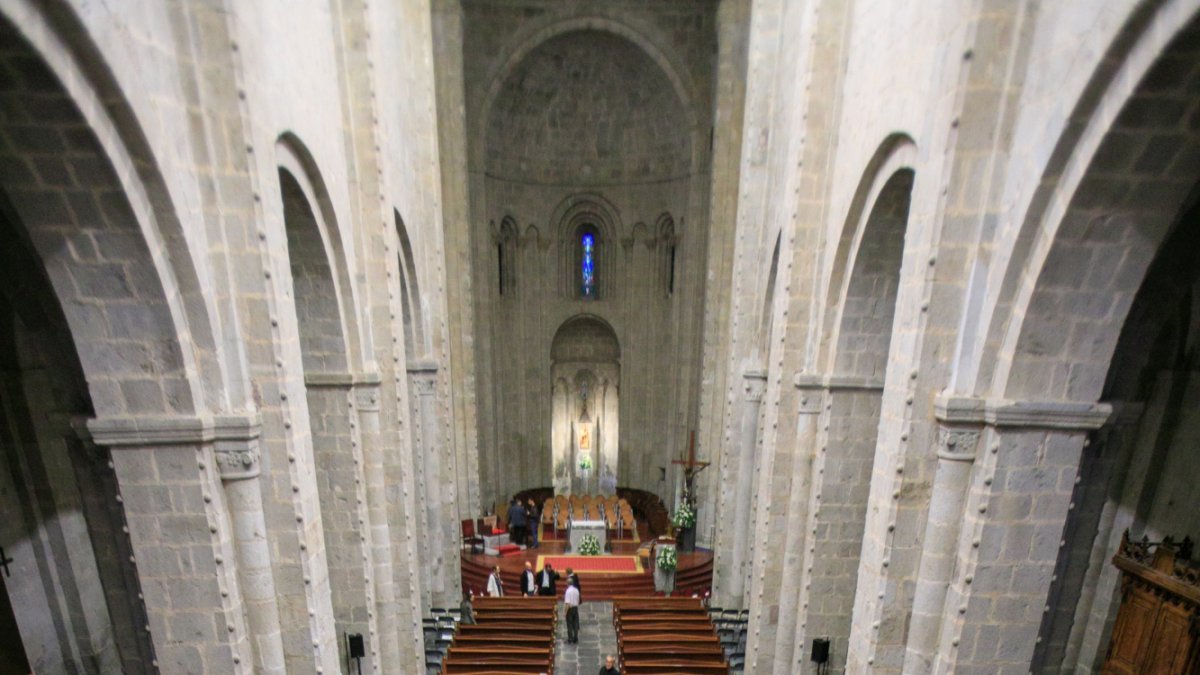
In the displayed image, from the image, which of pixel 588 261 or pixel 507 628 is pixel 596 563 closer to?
pixel 507 628

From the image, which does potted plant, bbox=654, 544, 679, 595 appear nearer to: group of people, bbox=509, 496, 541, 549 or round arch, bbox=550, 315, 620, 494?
group of people, bbox=509, 496, 541, 549

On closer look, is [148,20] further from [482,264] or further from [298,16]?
[482,264]

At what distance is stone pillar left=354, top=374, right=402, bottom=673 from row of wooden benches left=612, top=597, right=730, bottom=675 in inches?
130

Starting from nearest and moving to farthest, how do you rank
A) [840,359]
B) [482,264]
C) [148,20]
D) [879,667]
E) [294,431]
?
1. [148,20]
2. [294,431]
3. [879,667]
4. [840,359]
5. [482,264]

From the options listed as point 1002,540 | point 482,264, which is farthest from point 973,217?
point 482,264

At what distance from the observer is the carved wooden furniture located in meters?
4.55

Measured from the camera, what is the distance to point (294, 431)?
4625 millimetres

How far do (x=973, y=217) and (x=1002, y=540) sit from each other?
2172 millimetres

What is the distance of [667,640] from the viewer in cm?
918

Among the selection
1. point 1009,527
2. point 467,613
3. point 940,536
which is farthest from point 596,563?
point 1009,527

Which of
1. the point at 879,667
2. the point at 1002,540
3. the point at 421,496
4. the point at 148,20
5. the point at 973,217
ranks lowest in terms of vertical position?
the point at 421,496

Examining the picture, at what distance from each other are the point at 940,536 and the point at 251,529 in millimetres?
4777

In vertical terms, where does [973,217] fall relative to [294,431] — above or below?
above

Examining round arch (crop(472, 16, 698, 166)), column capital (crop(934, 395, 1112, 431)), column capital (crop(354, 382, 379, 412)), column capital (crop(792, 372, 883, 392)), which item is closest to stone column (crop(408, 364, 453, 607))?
column capital (crop(354, 382, 379, 412))
